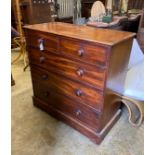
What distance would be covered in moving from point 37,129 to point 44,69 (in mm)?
619

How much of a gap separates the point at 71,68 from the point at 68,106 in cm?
43

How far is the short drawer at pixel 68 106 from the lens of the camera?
56.9 inches

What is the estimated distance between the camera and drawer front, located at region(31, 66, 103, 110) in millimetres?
1341

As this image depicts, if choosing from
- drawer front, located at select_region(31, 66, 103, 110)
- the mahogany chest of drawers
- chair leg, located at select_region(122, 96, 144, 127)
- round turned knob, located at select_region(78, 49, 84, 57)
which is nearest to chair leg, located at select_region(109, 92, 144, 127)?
chair leg, located at select_region(122, 96, 144, 127)

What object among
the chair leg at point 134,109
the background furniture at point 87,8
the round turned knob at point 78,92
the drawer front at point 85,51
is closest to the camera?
the drawer front at point 85,51

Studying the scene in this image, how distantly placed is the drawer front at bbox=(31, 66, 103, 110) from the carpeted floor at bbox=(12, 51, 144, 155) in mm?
379

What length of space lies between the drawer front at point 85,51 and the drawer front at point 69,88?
0.82 ft

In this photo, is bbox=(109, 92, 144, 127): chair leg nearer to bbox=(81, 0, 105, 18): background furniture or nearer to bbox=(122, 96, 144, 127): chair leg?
bbox=(122, 96, 144, 127): chair leg

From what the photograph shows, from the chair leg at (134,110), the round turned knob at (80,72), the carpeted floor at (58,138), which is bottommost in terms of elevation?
the carpeted floor at (58,138)

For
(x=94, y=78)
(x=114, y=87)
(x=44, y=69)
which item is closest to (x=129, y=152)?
(x=114, y=87)

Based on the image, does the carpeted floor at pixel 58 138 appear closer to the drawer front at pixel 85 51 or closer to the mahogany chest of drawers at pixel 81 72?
the mahogany chest of drawers at pixel 81 72

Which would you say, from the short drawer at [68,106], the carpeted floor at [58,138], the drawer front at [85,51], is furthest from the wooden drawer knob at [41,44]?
the carpeted floor at [58,138]

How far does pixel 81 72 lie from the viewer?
1.33 metres

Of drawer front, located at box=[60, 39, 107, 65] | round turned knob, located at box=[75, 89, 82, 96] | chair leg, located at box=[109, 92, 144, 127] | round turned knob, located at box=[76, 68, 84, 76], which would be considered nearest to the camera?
drawer front, located at box=[60, 39, 107, 65]
